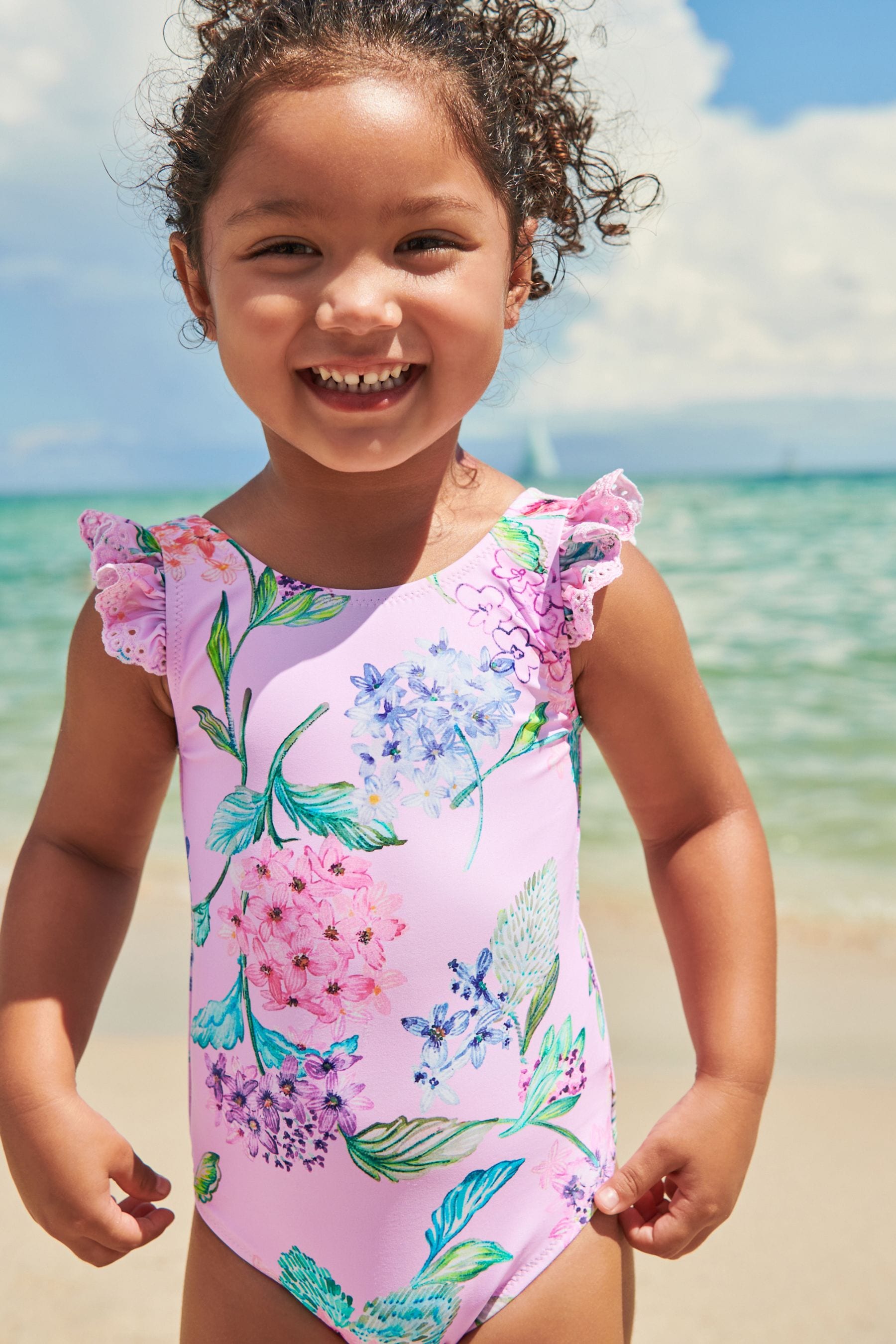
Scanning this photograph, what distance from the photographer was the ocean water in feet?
13.5

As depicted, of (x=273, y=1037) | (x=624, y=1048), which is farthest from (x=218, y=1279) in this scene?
(x=624, y=1048)

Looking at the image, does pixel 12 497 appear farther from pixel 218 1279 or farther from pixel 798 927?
pixel 218 1279

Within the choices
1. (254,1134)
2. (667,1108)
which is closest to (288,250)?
(254,1134)

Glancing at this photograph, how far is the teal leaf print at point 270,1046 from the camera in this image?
3.91 ft

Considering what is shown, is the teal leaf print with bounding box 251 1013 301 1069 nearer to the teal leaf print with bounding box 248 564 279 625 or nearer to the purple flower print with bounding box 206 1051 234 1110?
the purple flower print with bounding box 206 1051 234 1110

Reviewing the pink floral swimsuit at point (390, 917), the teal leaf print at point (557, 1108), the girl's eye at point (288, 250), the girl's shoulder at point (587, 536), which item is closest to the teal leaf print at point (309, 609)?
the pink floral swimsuit at point (390, 917)

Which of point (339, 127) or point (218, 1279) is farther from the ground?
point (339, 127)

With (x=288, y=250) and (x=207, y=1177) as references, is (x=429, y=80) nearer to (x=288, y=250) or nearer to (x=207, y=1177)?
(x=288, y=250)

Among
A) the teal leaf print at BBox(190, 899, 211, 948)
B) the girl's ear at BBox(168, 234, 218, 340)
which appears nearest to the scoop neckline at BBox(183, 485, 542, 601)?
the girl's ear at BBox(168, 234, 218, 340)

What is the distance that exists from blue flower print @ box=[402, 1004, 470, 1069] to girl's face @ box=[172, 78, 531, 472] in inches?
20.3

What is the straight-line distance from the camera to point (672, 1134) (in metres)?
1.22

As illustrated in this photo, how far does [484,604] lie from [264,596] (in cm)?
22

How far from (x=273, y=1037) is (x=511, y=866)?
278mm

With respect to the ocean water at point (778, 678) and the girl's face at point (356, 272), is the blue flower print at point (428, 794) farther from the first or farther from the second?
the ocean water at point (778, 678)
